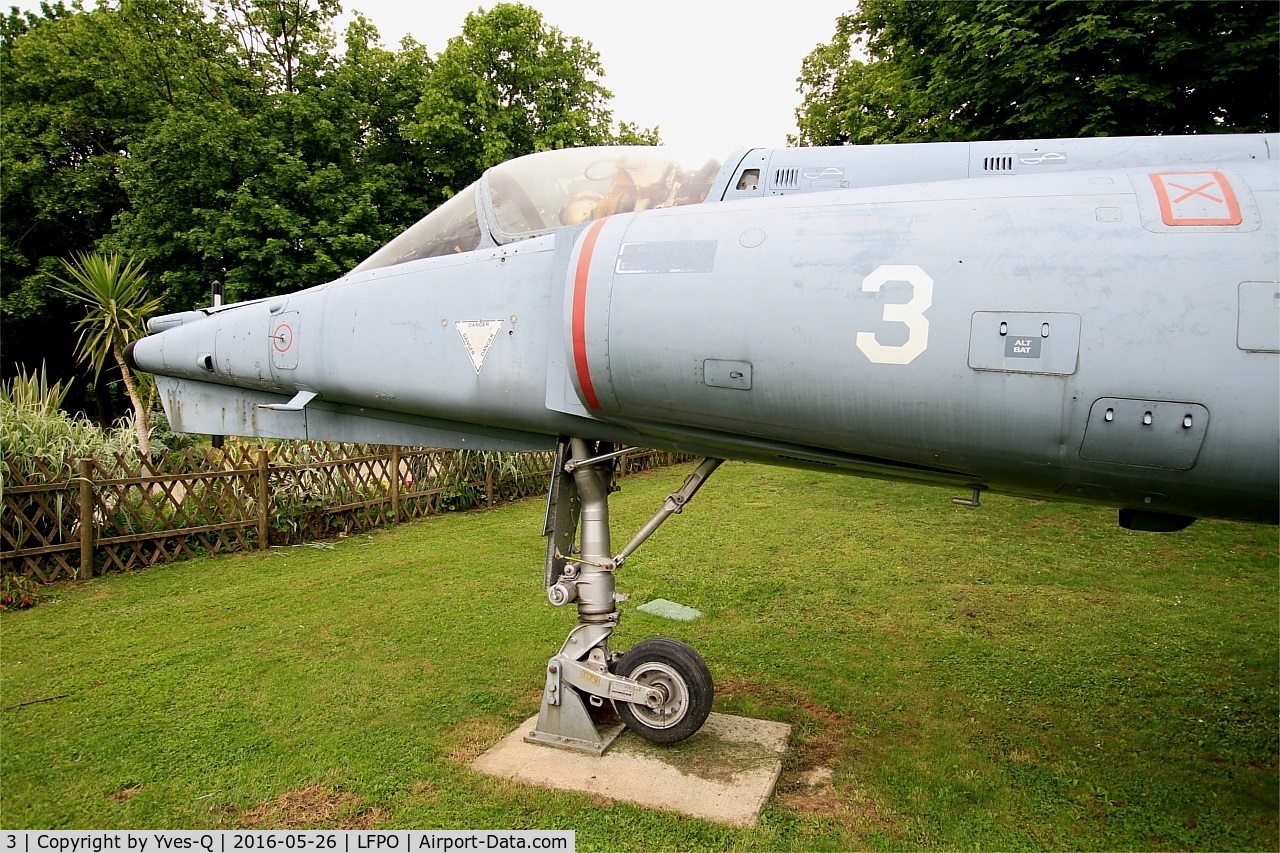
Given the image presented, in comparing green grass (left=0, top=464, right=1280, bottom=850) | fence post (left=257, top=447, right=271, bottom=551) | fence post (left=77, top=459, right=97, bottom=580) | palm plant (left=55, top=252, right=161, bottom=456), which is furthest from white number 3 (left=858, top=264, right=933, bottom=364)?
palm plant (left=55, top=252, right=161, bottom=456)

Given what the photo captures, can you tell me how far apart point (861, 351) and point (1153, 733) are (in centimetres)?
397

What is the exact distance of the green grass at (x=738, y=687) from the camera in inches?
157

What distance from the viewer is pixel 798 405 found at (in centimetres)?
306

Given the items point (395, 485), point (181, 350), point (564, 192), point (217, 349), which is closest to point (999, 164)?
point (564, 192)

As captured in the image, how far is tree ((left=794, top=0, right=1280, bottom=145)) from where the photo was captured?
26.7 feet

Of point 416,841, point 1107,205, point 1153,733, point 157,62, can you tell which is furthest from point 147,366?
point 157,62

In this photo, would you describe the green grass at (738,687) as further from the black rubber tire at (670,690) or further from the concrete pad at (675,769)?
the black rubber tire at (670,690)

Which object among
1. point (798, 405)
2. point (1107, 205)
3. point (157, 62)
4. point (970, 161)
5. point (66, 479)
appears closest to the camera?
point (1107, 205)

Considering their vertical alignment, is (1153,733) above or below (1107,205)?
below

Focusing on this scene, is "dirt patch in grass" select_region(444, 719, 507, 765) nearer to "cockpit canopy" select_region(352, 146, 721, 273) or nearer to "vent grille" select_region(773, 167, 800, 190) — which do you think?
"cockpit canopy" select_region(352, 146, 721, 273)

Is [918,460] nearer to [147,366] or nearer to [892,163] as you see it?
[892,163]

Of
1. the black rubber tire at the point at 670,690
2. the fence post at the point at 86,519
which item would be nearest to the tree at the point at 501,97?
the fence post at the point at 86,519

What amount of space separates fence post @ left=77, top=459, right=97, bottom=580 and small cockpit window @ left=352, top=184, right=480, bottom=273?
5557 mm

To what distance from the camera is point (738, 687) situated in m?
5.59
